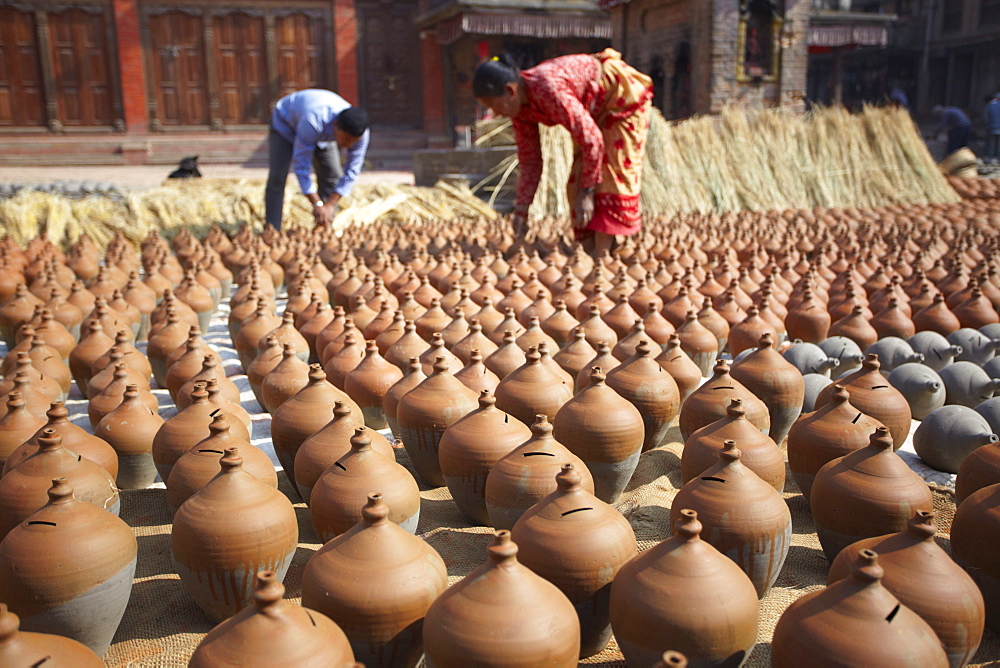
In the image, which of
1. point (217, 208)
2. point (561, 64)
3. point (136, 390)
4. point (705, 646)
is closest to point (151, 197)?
point (217, 208)

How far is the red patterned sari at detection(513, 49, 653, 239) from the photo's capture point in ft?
16.5

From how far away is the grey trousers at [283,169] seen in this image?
6.97 meters

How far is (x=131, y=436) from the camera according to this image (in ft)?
8.68

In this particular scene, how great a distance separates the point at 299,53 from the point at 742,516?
1612 centimetres

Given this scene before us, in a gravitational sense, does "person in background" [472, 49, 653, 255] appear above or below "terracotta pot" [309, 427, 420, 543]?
above

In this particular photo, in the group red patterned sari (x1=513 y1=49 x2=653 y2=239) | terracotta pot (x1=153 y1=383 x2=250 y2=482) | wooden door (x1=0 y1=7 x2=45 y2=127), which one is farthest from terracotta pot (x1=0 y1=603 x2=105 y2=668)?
wooden door (x1=0 y1=7 x2=45 y2=127)

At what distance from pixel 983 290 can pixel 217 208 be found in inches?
306

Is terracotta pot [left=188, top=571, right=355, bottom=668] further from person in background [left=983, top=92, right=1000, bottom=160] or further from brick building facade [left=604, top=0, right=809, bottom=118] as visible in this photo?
person in background [left=983, top=92, right=1000, bottom=160]

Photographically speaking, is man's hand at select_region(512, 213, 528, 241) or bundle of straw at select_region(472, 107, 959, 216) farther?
bundle of straw at select_region(472, 107, 959, 216)

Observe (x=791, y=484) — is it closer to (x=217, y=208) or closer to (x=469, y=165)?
(x=217, y=208)

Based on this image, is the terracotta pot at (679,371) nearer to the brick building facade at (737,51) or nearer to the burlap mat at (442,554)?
the burlap mat at (442,554)

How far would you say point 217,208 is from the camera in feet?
29.5

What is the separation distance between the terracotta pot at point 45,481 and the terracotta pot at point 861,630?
1.80 m

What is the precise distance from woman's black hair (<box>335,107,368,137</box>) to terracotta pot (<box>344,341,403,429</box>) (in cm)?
338
